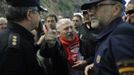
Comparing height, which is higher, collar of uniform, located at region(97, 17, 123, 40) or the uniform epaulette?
collar of uniform, located at region(97, 17, 123, 40)

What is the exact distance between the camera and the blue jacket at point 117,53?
9.44 feet

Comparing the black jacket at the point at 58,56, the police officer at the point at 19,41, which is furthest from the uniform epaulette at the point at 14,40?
the black jacket at the point at 58,56

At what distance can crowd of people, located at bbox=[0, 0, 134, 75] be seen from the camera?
2971mm

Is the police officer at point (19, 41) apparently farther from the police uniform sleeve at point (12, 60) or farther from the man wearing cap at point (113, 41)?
the man wearing cap at point (113, 41)

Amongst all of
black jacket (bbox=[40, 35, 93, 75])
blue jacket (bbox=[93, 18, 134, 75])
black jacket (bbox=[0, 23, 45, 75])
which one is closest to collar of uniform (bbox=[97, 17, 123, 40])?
blue jacket (bbox=[93, 18, 134, 75])

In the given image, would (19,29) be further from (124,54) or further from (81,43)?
(81,43)

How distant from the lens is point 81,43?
5930 mm

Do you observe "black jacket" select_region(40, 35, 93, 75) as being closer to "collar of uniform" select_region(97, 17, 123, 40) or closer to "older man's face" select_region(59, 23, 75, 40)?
"older man's face" select_region(59, 23, 75, 40)

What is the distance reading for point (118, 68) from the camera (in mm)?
2912

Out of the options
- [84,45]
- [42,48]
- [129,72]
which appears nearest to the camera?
[129,72]

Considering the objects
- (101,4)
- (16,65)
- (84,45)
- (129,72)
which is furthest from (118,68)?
(84,45)

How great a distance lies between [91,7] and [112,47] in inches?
30.2

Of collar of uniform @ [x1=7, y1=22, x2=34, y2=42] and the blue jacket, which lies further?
collar of uniform @ [x1=7, y1=22, x2=34, y2=42]

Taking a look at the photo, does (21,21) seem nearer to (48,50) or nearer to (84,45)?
(48,50)
